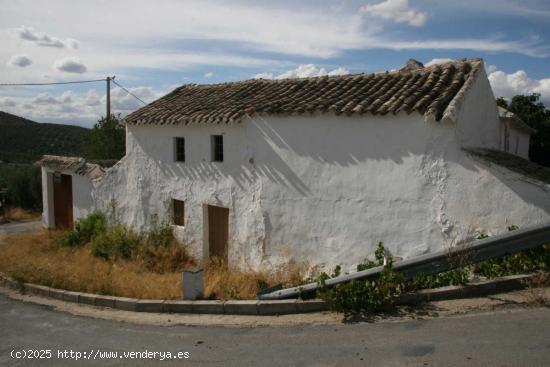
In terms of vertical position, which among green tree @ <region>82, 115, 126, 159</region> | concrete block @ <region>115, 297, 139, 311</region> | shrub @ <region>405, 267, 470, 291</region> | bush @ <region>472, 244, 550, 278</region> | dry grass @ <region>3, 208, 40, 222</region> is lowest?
concrete block @ <region>115, 297, 139, 311</region>

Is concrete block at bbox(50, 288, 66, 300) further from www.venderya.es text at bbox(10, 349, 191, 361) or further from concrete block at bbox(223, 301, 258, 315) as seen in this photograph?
concrete block at bbox(223, 301, 258, 315)

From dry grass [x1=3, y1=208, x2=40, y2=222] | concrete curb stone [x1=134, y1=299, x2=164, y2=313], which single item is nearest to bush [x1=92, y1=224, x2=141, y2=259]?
concrete curb stone [x1=134, y1=299, x2=164, y2=313]

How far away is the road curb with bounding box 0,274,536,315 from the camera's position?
6352mm

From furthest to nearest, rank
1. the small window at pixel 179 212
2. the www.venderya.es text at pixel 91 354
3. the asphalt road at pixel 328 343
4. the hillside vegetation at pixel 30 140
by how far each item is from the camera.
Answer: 1. the hillside vegetation at pixel 30 140
2. the small window at pixel 179 212
3. the www.venderya.es text at pixel 91 354
4. the asphalt road at pixel 328 343

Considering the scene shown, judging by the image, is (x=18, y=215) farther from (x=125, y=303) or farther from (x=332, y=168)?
(x=332, y=168)

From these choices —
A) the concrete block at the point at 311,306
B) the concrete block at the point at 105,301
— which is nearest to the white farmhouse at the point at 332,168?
the concrete block at the point at 311,306

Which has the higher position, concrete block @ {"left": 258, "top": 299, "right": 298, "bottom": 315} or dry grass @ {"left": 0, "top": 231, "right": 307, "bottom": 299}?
concrete block @ {"left": 258, "top": 299, "right": 298, "bottom": 315}

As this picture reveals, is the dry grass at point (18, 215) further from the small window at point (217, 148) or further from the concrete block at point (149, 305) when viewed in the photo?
the concrete block at point (149, 305)

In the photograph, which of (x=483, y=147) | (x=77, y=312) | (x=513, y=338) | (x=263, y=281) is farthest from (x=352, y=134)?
(x=77, y=312)

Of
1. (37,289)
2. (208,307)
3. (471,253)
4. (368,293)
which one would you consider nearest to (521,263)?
(471,253)

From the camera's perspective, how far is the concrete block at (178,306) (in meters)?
7.76

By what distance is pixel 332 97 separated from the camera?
9867mm

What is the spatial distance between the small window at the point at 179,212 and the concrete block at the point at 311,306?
6.57 m

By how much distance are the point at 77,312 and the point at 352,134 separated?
6.14 m
